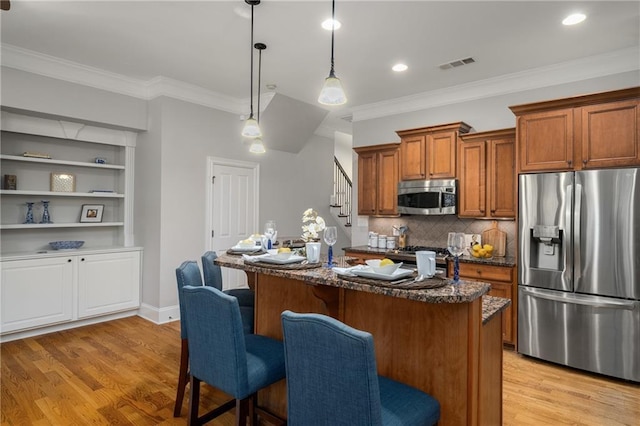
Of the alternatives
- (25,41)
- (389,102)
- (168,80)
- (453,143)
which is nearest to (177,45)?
(168,80)

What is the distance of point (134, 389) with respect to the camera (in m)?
3.00

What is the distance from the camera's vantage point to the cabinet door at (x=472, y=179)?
4.41m

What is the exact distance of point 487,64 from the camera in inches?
160

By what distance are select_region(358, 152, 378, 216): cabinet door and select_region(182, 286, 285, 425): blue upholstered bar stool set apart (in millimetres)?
3441

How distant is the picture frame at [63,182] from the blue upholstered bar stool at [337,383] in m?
4.41

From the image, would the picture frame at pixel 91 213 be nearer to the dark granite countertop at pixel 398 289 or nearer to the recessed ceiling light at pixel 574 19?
the dark granite countertop at pixel 398 289

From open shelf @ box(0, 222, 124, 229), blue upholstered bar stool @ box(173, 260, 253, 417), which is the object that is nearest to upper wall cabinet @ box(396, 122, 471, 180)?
blue upholstered bar stool @ box(173, 260, 253, 417)

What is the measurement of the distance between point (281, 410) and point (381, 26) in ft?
10.2

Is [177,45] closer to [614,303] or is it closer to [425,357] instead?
[425,357]

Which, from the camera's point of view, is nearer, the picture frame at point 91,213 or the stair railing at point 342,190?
the picture frame at point 91,213

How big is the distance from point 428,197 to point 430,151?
58 cm

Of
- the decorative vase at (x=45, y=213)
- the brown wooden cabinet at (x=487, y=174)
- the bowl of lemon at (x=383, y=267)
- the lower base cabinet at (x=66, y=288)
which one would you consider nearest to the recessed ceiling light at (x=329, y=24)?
the brown wooden cabinet at (x=487, y=174)

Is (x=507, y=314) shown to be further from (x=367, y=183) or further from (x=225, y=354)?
(x=225, y=354)

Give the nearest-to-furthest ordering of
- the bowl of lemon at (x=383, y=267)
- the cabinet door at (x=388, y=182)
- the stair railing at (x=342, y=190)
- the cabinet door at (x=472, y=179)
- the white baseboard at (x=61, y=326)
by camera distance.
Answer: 1. the bowl of lemon at (x=383, y=267)
2. the white baseboard at (x=61, y=326)
3. the cabinet door at (x=472, y=179)
4. the cabinet door at (x=388, y=182)
5. the stair railing at (x=342, y=190)
